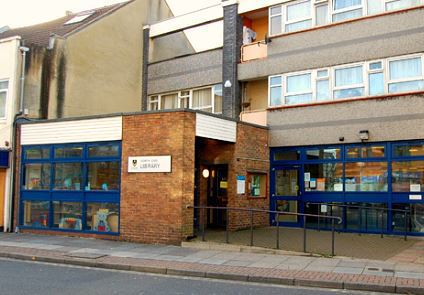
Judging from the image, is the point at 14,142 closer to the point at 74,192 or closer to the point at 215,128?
the point at 74,192

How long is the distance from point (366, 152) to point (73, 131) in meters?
9.46

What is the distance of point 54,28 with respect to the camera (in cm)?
2297

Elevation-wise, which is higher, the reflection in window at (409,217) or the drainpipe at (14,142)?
the drainpipe at (14,142)

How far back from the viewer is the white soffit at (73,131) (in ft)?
48.8

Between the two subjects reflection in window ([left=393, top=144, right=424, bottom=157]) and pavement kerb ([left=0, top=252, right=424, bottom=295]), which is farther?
reflection in window ([left=393, top=144, right=424, bottom=157])

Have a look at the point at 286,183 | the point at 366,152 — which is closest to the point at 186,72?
the point at 286,183

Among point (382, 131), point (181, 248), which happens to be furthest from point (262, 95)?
point (181, 248)

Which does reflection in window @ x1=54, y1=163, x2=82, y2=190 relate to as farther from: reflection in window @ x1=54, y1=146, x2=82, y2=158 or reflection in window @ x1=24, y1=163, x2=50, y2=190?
reflection in window @ x1=24, y1=163, x2=50, y2=190

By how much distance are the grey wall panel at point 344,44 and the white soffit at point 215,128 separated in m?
3.81

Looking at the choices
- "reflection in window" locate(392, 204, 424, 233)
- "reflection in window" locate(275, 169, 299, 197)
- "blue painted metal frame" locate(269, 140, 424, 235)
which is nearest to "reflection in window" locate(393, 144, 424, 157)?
"blue painted metal frame" locate(269, 140, 424, 235)

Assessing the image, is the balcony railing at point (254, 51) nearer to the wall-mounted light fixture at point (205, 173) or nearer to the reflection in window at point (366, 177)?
the wall-mounted light fixture at point (205, 173)

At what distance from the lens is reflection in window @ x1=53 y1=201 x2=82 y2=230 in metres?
15.5

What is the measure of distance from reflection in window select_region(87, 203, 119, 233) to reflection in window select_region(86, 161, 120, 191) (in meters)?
0.54

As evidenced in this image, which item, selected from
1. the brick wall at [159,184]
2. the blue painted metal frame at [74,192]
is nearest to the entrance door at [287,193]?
the brick wall at [159,184]
